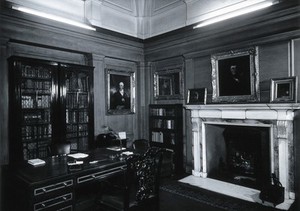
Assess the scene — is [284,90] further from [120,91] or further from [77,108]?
[77,108]

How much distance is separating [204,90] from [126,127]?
7.74ft

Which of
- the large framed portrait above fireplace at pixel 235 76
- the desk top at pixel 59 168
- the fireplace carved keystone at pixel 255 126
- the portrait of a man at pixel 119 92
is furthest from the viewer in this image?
the portrait of a man at pixel 119 92

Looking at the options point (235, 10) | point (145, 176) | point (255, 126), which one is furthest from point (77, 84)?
point (255, 126)

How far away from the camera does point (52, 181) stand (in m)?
2.38

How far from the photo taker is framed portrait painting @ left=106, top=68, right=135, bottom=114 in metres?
5.57

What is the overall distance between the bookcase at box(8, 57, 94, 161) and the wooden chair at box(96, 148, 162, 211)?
1.90 metres

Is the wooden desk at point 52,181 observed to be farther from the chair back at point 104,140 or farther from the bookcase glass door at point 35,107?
the chair back at point 104,140

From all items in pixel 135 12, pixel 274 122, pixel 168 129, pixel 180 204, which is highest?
pixel 135 12

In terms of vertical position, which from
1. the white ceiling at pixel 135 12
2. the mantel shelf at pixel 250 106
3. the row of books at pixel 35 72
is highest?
the white ceiling at pixel 135 12

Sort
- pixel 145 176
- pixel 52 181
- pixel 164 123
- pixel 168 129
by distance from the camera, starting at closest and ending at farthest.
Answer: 1. pixel 52 181
2. pixel 145 176
3. pixel 168 129
4. pixel 164 123

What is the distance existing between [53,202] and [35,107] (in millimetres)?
2215

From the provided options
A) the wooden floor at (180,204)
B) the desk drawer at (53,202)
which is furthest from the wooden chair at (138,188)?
the wooden floor at (180,204)

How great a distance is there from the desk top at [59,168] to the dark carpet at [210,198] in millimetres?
1529

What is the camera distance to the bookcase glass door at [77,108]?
4531 millimetres
